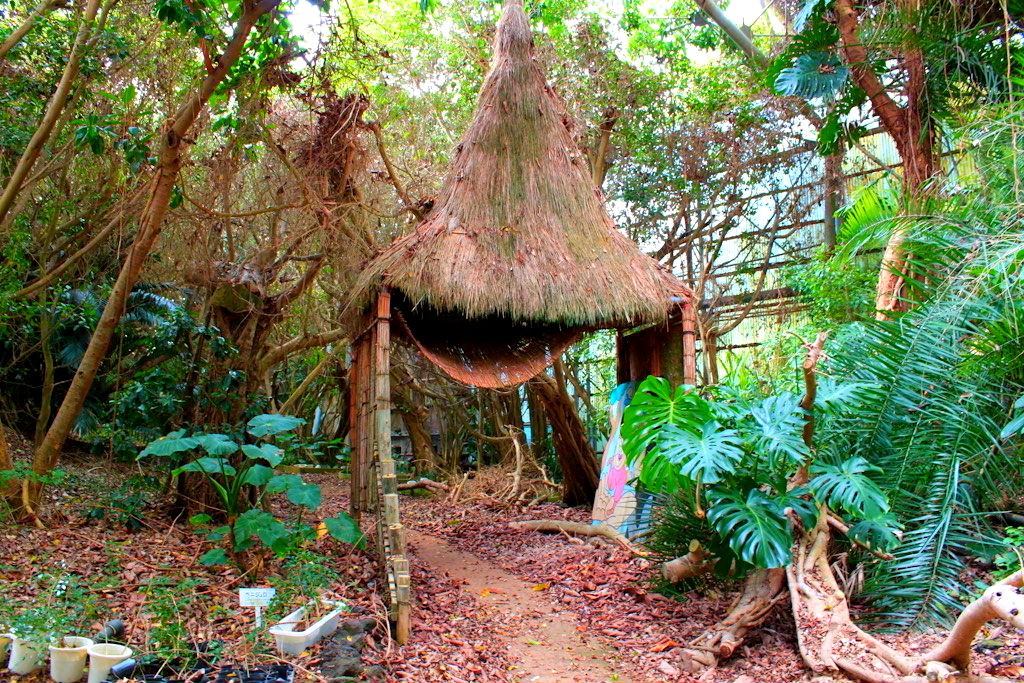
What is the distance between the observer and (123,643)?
3584 mm

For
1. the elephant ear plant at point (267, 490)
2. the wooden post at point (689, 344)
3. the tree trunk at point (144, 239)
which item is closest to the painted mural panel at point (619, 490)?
the wooden post at point (689, 344)

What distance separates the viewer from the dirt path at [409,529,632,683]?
3.97m

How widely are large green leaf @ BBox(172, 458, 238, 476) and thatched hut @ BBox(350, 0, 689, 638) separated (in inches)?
32.9

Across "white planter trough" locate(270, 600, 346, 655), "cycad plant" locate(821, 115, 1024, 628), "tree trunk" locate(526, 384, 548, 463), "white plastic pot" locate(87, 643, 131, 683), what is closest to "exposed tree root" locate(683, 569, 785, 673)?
"cycad plant" locate(821, 115, 1024, 628)

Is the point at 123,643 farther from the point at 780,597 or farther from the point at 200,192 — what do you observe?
the point at 200,192

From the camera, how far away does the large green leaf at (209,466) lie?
14.7 feet

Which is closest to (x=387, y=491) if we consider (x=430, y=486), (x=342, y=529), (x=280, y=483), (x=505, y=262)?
A: (x=342, y=529)

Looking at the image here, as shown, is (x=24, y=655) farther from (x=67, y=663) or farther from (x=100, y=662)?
(x=100, y=662)

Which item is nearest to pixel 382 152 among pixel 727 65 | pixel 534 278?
pixel 534 278

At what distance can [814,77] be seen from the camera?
6.23m

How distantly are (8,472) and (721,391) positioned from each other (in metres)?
4.11

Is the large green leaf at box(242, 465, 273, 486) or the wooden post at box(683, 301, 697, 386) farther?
the wooden post at box(683, 301, 697, 386)

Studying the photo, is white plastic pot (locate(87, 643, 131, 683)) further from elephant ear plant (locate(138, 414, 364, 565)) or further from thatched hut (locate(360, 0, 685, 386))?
thatched hut (locate(360, 0, 685, 386))

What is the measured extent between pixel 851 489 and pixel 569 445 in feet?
12.7
